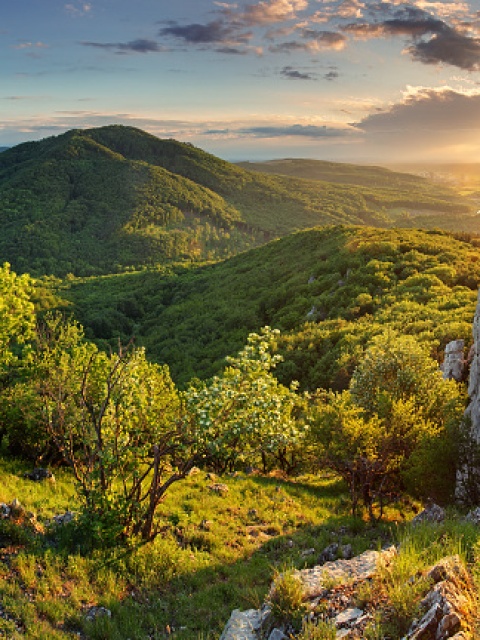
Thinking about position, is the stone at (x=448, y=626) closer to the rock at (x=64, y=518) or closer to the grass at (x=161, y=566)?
the grass at (x=161, y=566)

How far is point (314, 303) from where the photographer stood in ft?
254

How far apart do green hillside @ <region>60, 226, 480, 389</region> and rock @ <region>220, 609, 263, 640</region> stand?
16666 millimetres

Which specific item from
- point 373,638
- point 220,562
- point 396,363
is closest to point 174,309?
point 396,363

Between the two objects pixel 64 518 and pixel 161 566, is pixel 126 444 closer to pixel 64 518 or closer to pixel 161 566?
pixel 161 566

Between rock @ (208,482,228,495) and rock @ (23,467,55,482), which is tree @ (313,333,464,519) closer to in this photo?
rock @ (208,482,228,495)

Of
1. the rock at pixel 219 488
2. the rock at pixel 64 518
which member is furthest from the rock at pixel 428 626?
the rock at pixel 219 488

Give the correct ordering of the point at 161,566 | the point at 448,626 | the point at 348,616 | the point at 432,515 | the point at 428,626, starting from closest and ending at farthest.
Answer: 1. the point at 448,626
2. the point at 428,626
3. the point at 348,616
4. the point at 161,566
5. the point at 432,515

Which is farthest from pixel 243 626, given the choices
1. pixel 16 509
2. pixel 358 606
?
pixel 16 509

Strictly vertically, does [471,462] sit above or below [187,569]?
above

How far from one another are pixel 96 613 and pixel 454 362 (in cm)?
2660

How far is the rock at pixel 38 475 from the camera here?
19.6m

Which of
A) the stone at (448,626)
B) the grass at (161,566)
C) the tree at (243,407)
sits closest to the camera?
the stone at (448,626)

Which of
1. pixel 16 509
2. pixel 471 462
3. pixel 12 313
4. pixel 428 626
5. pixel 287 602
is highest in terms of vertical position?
pixel 12 313

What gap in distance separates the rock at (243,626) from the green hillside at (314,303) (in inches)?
656
